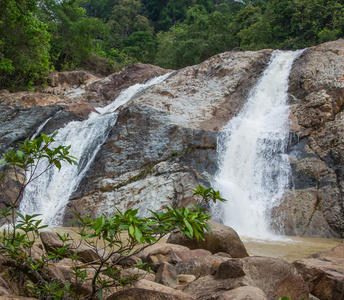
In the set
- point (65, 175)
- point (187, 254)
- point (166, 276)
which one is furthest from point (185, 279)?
point (65, 175)

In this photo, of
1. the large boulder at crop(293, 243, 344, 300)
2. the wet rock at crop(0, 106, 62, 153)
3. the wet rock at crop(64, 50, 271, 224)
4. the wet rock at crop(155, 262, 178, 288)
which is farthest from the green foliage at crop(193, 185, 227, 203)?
the wet rock at crop(0, 106, 62, 153)

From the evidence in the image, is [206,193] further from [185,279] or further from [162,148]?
[162,148]

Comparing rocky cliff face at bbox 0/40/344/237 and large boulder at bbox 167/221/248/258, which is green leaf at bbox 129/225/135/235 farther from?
rocky cliff face at bbox 0/40/344/237

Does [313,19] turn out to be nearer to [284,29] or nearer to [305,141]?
[284,29]

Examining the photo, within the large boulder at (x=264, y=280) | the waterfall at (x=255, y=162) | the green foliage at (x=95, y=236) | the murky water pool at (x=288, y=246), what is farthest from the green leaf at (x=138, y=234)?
Answer: the waterfall at (x=255, y=162)

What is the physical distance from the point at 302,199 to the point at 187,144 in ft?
15.3

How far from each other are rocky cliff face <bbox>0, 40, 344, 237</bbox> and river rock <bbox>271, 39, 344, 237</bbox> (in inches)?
1.2

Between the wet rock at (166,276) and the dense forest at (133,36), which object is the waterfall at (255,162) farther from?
the dense forest at (133,36)

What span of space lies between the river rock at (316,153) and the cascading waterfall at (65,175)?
7.40 metres

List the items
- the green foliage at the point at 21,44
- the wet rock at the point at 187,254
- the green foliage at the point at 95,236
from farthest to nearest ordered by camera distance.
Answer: the green foliage at the point at 21,44 → the wet rock at the point at 187,254 → the green foliage at the point at 95,236

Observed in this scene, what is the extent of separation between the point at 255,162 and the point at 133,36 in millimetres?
29758

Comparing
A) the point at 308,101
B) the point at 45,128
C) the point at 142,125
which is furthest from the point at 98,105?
the point at 308,101

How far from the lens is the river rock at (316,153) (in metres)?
10.0

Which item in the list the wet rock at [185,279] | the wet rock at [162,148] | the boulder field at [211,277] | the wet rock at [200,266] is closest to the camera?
the boulder field at [211,277]
